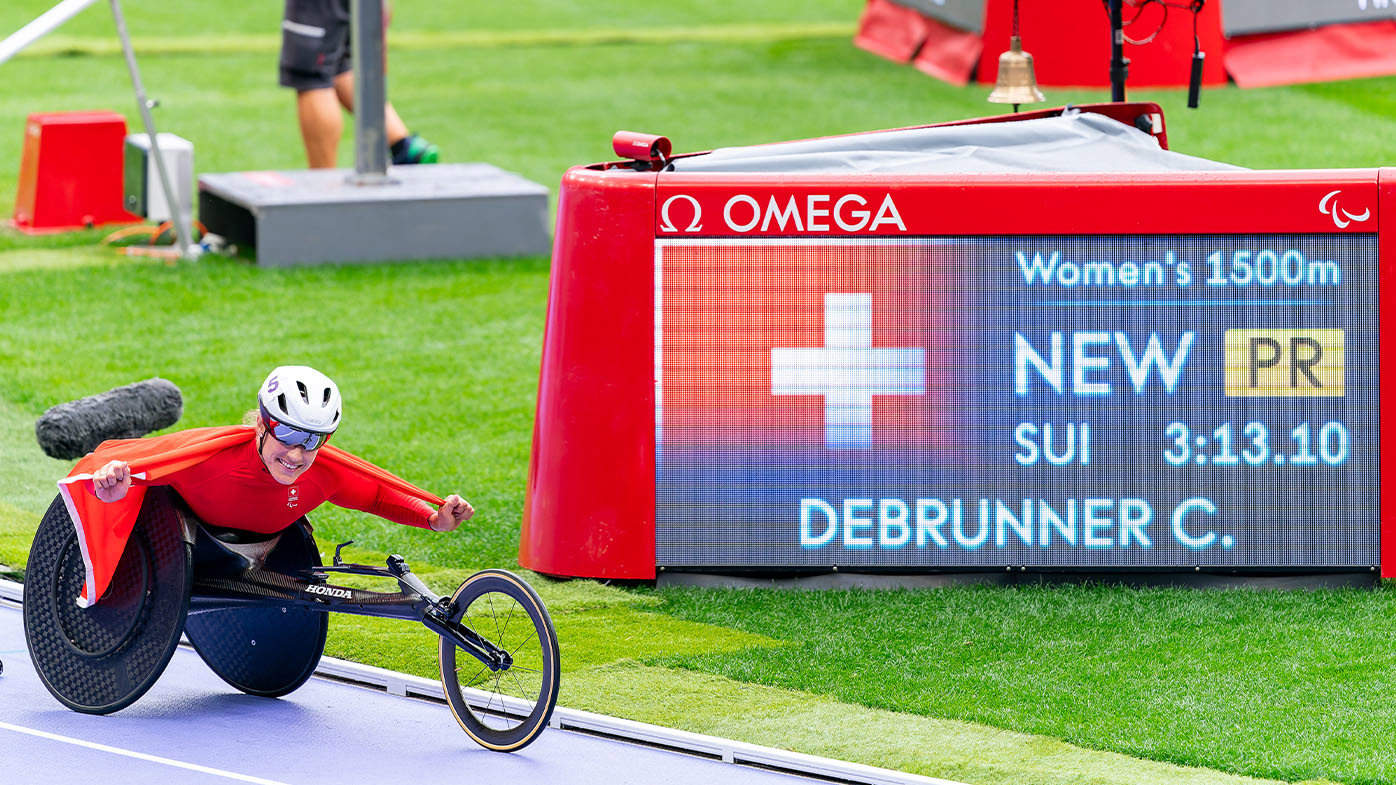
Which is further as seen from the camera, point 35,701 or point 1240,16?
point 1240,16

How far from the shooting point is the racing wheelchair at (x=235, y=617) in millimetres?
5750

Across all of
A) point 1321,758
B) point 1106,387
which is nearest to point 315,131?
point 1106,387

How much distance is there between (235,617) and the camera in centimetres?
616

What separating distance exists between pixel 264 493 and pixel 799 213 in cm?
200

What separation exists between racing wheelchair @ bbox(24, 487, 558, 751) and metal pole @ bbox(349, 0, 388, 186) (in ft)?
22.5

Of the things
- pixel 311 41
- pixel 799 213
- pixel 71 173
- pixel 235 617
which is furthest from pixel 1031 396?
pixel 71 173

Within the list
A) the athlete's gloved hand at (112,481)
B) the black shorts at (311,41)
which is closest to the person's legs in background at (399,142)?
the black shorts at (311,41)

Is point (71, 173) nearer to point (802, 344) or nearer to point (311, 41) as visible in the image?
point (311, 41)

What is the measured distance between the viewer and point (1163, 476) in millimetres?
6875

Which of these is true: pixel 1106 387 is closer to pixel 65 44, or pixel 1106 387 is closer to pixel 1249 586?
pixel 1249 586

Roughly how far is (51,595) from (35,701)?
12.6 inches

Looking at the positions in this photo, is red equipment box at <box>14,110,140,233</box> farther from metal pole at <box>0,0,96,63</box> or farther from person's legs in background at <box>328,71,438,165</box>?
metal pole at <box>0,0,96,63</box>

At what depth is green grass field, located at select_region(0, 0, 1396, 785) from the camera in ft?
19.4

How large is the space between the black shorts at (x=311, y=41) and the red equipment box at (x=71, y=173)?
1.27m
